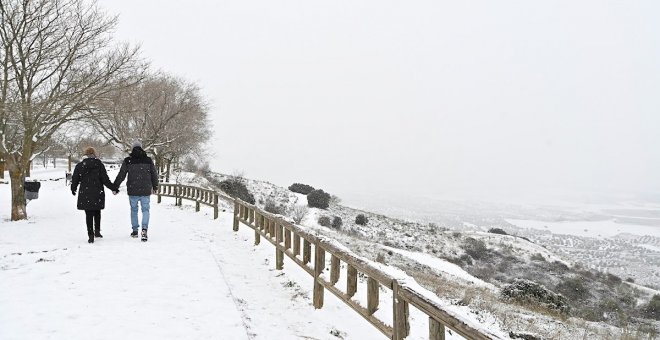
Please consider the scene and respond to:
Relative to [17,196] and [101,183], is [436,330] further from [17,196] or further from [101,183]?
[17,196]

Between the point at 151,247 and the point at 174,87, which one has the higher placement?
the point at 174,87

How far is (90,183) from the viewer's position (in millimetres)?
8609

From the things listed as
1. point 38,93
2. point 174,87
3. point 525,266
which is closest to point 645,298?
point 525,266

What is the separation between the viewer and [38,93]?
13.1 metres

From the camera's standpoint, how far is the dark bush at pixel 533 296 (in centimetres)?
1410

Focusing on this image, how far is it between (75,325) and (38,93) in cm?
1173

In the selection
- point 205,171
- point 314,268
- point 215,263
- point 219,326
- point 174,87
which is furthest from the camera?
point 205,171

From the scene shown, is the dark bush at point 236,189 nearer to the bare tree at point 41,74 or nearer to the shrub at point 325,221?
the shrub at point 325,221

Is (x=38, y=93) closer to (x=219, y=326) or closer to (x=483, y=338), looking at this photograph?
(x=219, y=326)

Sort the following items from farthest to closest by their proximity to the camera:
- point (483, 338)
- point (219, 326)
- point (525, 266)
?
point (525, 266) → point (219, 326) → point (483, 338)

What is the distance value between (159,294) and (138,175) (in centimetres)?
436

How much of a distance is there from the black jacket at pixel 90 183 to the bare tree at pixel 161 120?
1895 centimetres

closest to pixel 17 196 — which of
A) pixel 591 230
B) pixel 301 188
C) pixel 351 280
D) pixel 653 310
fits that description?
pixel 351 280

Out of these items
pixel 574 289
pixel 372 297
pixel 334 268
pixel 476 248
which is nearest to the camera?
pixel 372 297
